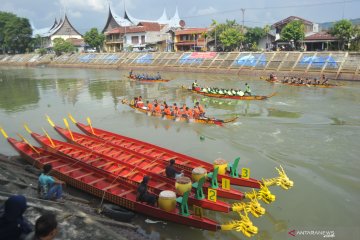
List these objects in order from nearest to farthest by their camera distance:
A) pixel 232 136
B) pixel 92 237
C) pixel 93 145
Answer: pixel 92 237, pixel 93 145, pixel 232 136

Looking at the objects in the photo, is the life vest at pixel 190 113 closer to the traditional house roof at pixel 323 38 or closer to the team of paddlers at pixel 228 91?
the team of paddlers at pixel 228 91

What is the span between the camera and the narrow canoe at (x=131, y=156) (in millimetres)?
9529

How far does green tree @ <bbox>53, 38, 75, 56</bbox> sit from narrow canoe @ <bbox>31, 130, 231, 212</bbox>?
63.2 metres

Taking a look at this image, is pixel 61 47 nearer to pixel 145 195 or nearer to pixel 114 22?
pixel 114 22

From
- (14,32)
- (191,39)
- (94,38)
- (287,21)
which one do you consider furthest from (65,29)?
(287,21)

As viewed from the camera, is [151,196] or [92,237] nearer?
[92,237]

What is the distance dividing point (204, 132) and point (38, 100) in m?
18.3

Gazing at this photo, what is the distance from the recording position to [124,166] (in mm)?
11539

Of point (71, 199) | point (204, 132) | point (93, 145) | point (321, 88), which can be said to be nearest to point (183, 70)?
point (321, 88)

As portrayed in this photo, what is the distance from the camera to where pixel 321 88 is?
3059cm

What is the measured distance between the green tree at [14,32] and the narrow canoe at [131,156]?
77296 millimetres

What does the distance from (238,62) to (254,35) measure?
11349 mm

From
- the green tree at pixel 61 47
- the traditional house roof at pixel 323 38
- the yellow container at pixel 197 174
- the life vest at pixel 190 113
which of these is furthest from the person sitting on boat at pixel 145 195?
the green tree at pixel 61 47

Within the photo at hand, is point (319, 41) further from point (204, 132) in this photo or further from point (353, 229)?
point (353, 229)
